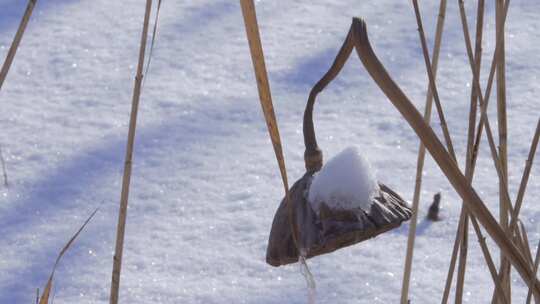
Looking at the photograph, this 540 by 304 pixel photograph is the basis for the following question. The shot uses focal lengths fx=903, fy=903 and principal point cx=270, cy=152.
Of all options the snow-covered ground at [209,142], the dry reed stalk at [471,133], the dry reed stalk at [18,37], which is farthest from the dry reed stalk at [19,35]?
the snow-covered ground at [209,142]

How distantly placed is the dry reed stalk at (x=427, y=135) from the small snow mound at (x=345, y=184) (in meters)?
0.08

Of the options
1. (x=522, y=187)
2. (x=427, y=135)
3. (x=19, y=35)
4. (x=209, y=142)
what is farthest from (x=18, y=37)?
(x=209, y=142)

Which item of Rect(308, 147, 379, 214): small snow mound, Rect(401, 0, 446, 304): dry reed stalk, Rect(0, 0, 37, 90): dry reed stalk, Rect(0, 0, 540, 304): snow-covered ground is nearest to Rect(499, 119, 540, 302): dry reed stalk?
Rect(401, 0, 446, 304): dry reed stalk

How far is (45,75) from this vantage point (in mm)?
2250

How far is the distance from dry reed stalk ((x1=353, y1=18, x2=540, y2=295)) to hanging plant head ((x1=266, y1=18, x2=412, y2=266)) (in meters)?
0.03

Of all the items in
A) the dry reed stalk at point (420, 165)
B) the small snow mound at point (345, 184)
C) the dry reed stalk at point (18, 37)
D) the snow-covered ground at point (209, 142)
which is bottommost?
the snow-covered ground at point (209, 142)

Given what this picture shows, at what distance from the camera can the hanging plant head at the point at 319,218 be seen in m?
0.57

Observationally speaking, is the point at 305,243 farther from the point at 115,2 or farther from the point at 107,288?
the point at 115,2

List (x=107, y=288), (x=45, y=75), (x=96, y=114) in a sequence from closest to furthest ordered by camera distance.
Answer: (x=107, y=288) < (x=96, y=114) < (x=45, y=75)

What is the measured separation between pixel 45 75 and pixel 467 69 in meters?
1.07

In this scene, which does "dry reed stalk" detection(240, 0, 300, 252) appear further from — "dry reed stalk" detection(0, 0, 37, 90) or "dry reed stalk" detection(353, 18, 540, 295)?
"dry reed stalk" detection(0, 0, 37, 90)

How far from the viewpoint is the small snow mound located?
583mm

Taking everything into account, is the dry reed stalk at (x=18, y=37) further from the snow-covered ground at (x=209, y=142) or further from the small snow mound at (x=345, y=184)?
the snow-covered ground at (x=209, y=142)

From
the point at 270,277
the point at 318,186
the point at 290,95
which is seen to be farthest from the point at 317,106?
the point at 318,186
